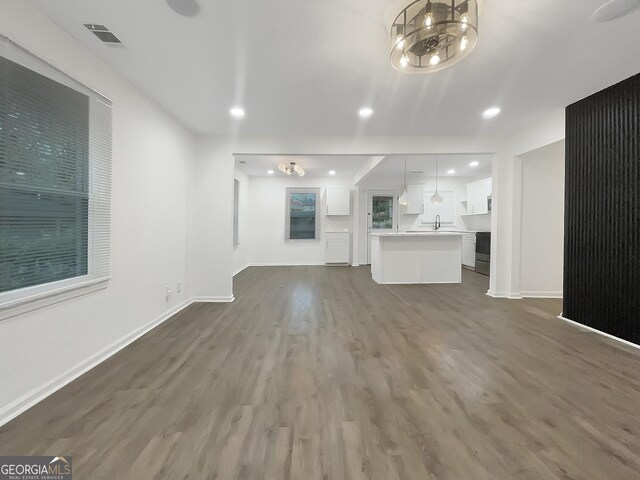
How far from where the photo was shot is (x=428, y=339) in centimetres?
286

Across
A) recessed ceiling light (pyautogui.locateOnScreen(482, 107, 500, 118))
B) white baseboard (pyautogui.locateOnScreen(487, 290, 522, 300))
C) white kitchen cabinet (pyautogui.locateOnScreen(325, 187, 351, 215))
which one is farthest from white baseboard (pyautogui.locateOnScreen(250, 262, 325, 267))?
recessed ceiling light (pyautogui.locateOnScreen(482, 107, 500, 118))

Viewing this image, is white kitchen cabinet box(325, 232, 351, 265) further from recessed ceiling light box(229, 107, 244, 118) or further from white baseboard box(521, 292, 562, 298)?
recessed ceiling light box(229, 107, 244, 118)

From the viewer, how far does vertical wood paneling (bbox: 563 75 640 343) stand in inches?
108

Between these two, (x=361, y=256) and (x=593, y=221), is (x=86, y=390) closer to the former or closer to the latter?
(x=593, y=221)

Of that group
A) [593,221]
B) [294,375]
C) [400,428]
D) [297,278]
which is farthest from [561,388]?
[297,278]

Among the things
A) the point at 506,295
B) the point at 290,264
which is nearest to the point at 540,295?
the point at 506,295

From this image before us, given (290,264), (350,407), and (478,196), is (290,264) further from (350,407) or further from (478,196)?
(350,407)

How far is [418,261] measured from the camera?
19.0 ft

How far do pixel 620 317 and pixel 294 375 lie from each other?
3349 millimetres

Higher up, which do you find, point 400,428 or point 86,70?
point 86,70

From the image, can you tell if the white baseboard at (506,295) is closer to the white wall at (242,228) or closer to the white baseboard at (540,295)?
the white baseboard at (540,295)

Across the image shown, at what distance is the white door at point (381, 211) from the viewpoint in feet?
27.8

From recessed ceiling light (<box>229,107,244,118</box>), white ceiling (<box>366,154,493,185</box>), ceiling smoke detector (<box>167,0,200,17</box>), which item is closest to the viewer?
ceiling smoke detector (<box>167,0,200,17</box>)

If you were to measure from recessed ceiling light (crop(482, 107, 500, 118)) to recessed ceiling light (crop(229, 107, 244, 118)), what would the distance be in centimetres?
307
